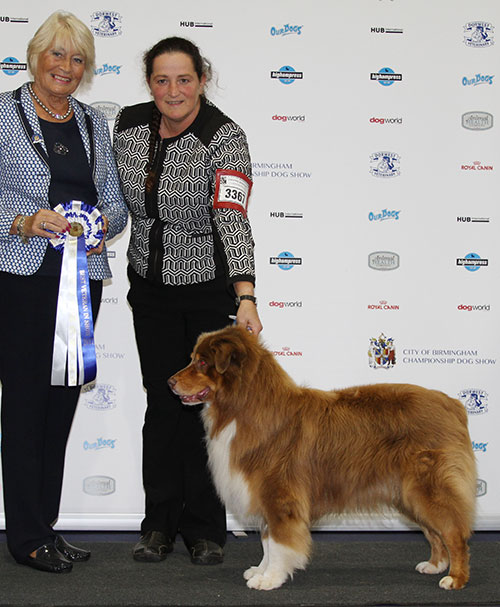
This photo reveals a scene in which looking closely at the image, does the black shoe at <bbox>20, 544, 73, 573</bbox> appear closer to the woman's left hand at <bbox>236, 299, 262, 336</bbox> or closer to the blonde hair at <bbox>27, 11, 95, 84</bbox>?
the woman's left hand at <bbox>236, 299, 262, 336</bbox>

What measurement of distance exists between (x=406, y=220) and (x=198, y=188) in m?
1.83

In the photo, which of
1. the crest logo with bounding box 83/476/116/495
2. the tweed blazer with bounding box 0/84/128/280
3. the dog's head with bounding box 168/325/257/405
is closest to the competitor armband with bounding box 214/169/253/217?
the dog's head with bounding box 168/325/257/405

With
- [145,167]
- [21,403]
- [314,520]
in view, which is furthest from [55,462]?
[145,167]

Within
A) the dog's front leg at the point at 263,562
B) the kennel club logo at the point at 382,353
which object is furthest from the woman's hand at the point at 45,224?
the kennel club logo at the point at 382,353

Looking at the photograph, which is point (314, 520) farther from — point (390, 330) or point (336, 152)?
point (336, 152)

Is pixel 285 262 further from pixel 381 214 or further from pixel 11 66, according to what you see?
pixel 11 66

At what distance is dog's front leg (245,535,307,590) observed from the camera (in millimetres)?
3465

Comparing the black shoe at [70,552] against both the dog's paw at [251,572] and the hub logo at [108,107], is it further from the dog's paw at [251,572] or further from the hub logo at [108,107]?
the hub logo at [108,107]

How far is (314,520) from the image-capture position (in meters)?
3.69

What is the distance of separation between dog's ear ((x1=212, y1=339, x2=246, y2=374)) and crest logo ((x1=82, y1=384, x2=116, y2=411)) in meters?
1.68

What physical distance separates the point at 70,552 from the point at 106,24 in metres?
3.32

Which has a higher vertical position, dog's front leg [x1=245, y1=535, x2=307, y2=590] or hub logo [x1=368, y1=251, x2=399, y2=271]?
hub logo [x1=368, y1=251, x2=399, y2=271]

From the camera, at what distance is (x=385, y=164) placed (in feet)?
16.3

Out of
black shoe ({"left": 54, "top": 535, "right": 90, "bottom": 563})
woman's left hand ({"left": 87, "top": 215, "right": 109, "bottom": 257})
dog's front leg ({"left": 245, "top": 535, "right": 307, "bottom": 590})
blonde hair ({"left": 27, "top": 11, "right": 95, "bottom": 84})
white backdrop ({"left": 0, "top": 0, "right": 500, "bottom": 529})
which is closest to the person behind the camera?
dog's front leg ({"left": 245, "top": 535, "right": 307, "bottom": 590})
